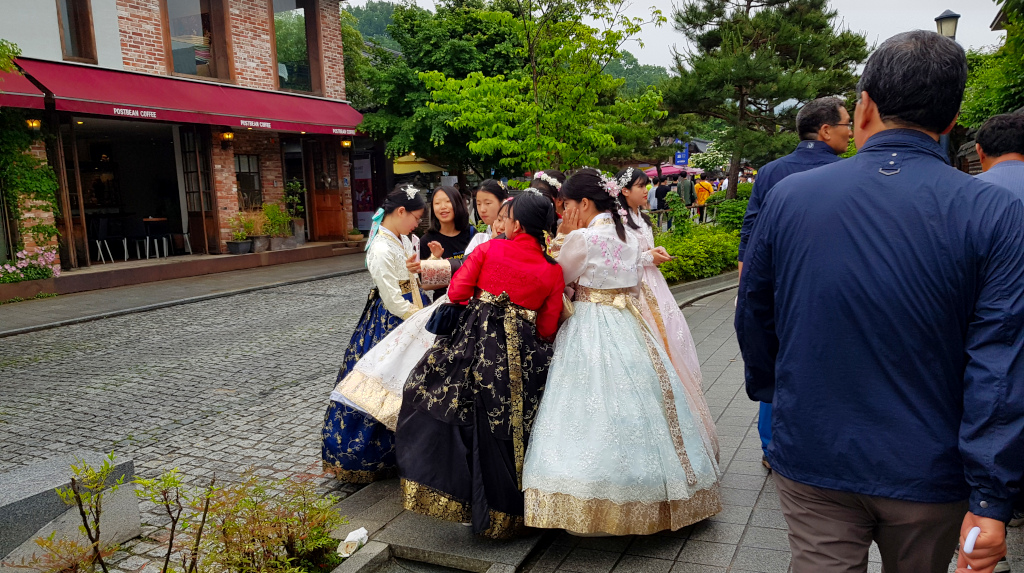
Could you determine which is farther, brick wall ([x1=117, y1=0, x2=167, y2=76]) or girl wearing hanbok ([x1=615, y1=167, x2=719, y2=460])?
brick wall ([x1=117, y1=0, x2=167, y2=76])

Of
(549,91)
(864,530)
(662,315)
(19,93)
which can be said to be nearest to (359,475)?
(662,315)

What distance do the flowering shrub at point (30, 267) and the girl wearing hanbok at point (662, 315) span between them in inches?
468

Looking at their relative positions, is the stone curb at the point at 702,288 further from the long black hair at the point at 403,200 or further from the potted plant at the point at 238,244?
the potted plant at the point at 238,244

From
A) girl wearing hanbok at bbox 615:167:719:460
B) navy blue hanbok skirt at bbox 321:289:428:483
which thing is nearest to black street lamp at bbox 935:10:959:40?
girl wearing hanbok at bbox 615:167:719:460

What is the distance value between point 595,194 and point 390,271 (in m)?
1.32

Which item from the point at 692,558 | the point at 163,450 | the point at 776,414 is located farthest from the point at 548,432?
the point at 163,450

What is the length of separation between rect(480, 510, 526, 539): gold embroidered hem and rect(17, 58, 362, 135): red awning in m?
12.6

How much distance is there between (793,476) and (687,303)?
8457 millimetres

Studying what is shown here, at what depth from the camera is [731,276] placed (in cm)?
1265

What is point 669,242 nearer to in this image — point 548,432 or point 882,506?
point 548,432

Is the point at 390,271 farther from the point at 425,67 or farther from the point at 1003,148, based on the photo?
the point at 425,67

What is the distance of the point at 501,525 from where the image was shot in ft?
11.4

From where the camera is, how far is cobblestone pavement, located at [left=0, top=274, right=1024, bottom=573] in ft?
11.6

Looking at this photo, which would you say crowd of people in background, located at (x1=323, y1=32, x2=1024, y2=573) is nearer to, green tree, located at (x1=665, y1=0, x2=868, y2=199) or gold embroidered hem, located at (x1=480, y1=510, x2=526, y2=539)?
gold embroidered hem, located at (x1=480, y1=510, x2=526, y2=539)
